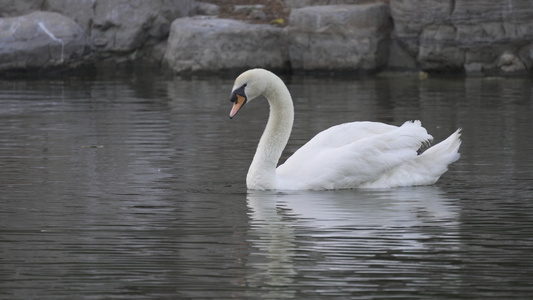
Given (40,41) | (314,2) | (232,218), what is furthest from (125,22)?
(232,218)

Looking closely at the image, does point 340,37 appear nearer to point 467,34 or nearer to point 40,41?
point 467,34

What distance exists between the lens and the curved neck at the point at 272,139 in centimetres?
903

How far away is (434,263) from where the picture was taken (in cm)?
618

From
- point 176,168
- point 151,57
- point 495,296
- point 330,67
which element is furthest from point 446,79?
point 495,296

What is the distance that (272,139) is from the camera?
9336 millimetres

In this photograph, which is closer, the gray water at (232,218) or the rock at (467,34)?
the gray water at (232,218)

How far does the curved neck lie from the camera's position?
9031 mm

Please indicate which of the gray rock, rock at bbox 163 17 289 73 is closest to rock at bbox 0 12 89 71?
the gray rock

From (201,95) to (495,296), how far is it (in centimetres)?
1273

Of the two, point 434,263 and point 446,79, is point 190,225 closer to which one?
point 434,263

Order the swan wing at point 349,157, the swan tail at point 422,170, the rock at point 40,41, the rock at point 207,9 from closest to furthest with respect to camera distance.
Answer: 1. the swan wing at point 349,157
2. the swan tail at point 422,170
3. the rock at point 40,41
4. the rock at point 207,9

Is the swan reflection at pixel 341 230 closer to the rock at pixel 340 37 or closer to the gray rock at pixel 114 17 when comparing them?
the rock at pixel 340 37

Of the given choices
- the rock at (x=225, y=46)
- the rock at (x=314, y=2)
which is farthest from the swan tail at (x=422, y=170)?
the rock at (x=314, y=2)

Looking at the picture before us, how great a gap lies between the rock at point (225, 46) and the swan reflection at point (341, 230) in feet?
40.9
